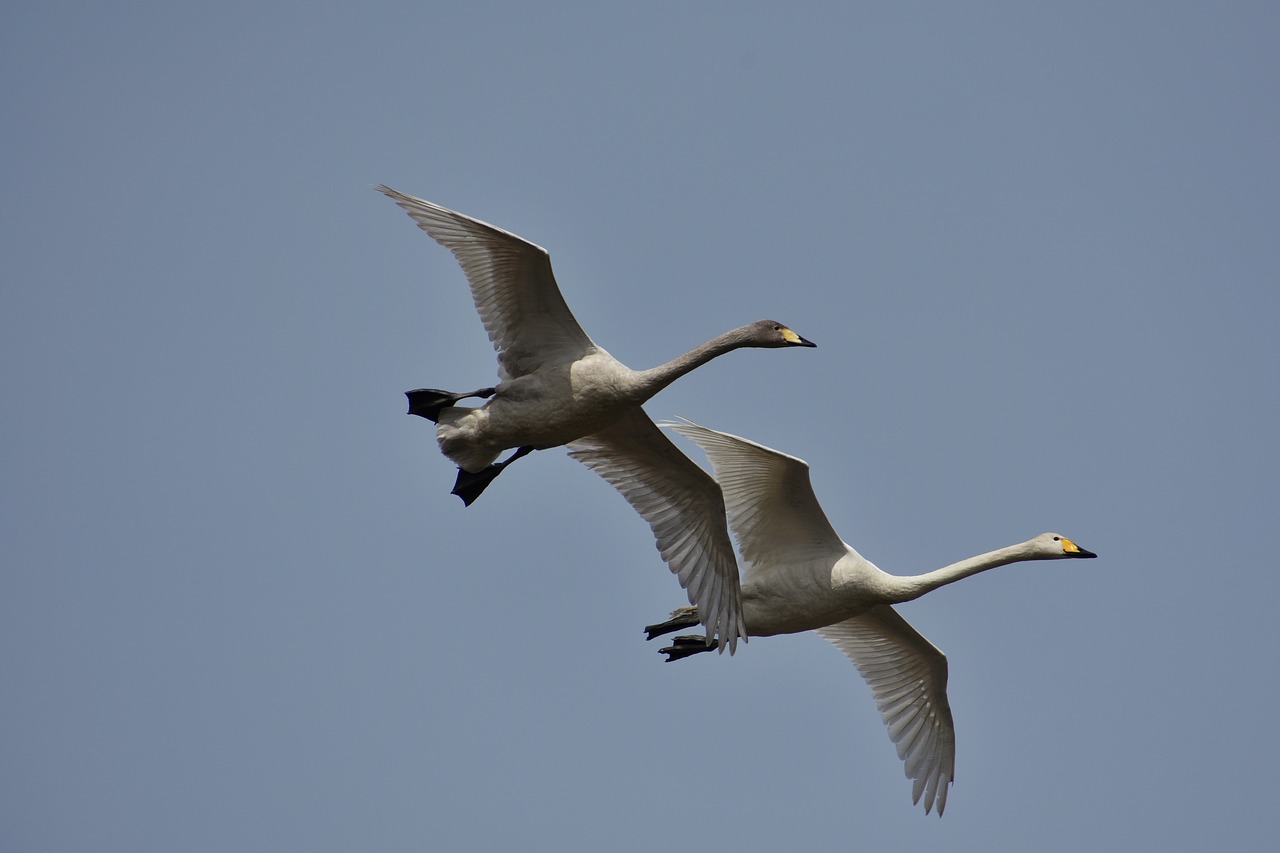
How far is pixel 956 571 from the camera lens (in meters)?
20.1

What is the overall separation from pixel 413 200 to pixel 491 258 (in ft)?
3.21

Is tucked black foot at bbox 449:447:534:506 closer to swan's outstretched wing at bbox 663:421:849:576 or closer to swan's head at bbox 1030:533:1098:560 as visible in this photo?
swan's outstretched wing at bbox 663:421:849:576

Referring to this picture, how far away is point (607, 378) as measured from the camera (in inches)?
Result: 705

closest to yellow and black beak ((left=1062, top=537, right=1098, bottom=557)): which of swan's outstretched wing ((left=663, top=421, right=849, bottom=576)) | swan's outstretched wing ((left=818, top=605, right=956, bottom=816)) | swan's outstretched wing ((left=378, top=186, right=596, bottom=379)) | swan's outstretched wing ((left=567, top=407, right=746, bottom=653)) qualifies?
swan's outstretched wing ((left=818, top=605, right=956, bottom=816))

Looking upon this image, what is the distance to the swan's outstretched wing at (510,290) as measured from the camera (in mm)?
17656

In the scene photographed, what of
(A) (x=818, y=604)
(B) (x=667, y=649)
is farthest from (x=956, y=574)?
(B) (x=667, y=649)

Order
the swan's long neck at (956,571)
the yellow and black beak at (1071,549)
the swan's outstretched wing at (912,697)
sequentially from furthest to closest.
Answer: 1. the swan's outstretched wing at (912,697)
2. the yellow and black beak at (1071,549)
3. the swan's long neck at (956,571)

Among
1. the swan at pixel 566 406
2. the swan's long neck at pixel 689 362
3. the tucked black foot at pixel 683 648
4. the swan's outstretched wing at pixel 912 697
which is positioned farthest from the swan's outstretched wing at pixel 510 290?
the swan's outstretched wing at pixel 912 697

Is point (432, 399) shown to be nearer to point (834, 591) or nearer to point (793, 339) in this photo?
point (793, 339)

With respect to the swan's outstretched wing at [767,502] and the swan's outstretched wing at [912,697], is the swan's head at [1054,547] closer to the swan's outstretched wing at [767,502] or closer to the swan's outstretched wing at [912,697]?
the swan's outstretched wing at [912,697]

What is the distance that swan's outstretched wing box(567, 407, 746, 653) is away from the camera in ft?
61.9

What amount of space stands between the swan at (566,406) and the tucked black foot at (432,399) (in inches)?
0.4

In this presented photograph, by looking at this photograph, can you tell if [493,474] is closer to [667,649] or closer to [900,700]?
[667,649]

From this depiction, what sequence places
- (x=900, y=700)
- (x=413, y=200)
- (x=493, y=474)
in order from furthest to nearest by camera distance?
(x=900, y=700) → (x=493, y=474) → (x=413, y=200)
